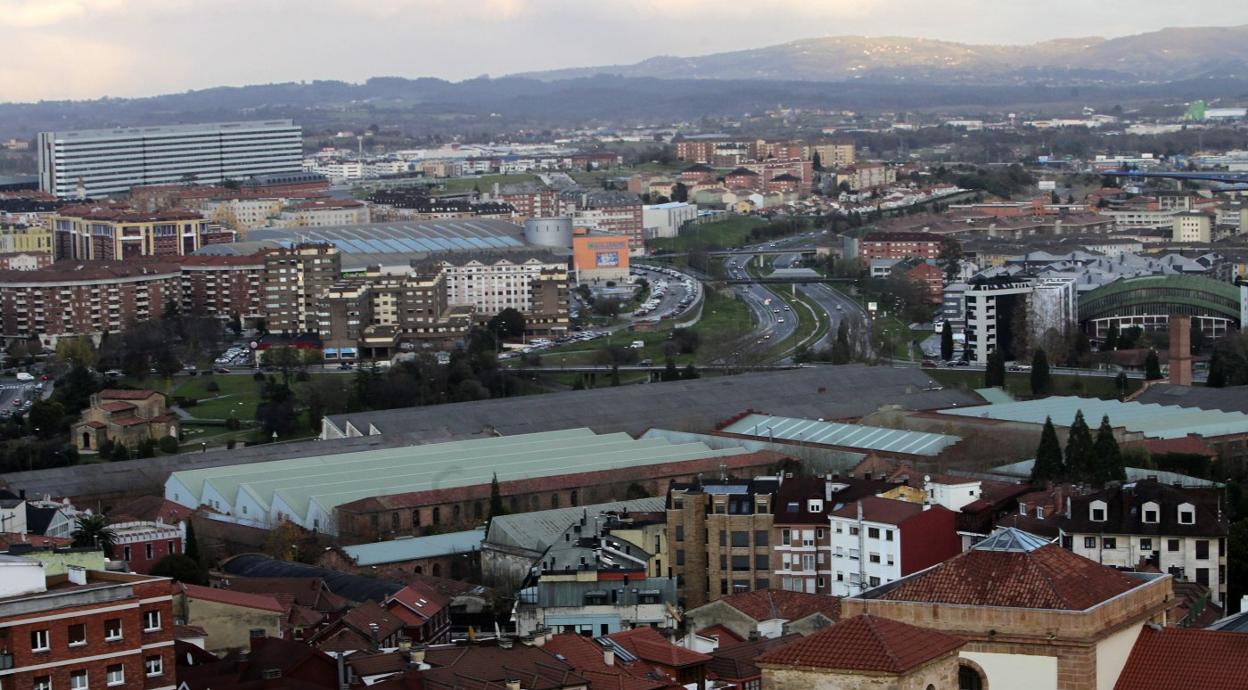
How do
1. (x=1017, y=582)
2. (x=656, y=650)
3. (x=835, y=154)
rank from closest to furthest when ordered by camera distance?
1. (x=1017, y=582)
2. (x=656, y=650)
3. (x=835, y=154)

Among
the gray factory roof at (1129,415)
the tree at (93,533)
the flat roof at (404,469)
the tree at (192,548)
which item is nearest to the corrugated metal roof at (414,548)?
the tree at (192,548)

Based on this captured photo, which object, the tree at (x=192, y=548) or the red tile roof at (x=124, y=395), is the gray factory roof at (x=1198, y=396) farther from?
the tree at (x=192, y=548)

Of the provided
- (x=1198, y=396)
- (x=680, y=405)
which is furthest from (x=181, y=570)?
(x=1198, y=396)

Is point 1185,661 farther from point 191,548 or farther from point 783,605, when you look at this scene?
point 191,548

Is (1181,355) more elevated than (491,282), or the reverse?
(1181,355)

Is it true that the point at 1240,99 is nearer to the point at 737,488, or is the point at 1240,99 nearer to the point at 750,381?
the point at 750,381

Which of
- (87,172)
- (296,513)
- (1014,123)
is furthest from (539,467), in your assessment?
(1014,123)
